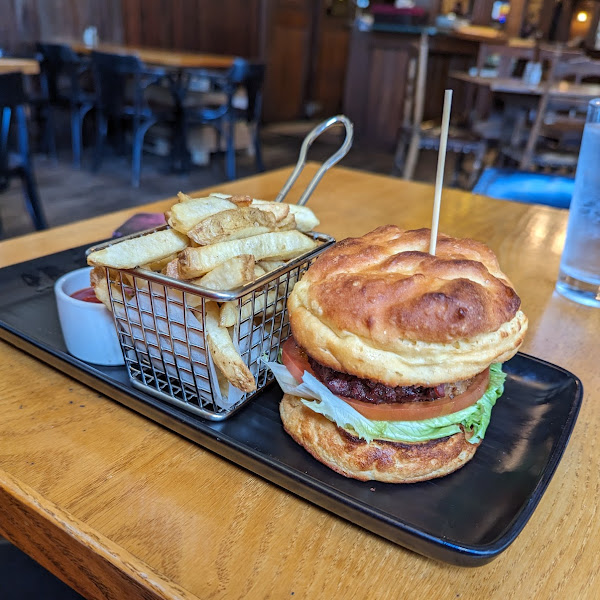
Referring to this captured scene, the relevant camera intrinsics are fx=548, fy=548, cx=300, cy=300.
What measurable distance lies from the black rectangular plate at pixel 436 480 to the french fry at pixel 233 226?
0.25 m

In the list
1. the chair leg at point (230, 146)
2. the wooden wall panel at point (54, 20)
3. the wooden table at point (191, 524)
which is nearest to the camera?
Result: the wooden table at point (191, 524)

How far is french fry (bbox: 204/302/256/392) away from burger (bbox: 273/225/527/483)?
0.26 feet

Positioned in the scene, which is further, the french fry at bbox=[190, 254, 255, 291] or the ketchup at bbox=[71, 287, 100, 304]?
the ketchup at bbox=[71, 287, 100, 304]

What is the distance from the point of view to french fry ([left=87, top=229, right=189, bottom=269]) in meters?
0.76

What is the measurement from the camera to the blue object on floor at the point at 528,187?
223cm

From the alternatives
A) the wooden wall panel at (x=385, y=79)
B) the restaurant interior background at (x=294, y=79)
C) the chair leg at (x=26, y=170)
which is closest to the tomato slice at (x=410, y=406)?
the chair leg at (x=26, y=170)

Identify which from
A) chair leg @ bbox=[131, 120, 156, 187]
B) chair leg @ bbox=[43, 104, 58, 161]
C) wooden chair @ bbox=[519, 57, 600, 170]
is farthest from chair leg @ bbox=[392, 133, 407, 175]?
chair leg @ bbox=[43, 104, 58, 161]

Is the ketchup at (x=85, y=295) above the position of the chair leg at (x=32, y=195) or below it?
above

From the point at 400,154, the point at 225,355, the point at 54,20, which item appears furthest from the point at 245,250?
the point at 54,20

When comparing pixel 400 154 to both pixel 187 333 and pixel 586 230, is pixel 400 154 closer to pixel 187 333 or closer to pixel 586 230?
pixel 586 230

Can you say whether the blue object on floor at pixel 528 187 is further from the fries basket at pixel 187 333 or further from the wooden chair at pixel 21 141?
the wooden chair at pixel 21 141

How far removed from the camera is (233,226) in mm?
828

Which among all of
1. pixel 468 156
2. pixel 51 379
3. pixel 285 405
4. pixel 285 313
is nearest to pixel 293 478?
pixel 285 405

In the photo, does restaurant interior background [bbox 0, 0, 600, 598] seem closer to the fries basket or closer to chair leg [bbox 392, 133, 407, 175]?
chair leg [bbox 392, 133, 407, 175]
